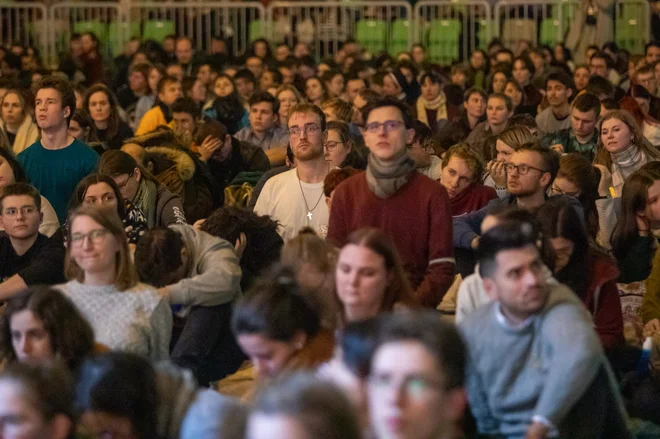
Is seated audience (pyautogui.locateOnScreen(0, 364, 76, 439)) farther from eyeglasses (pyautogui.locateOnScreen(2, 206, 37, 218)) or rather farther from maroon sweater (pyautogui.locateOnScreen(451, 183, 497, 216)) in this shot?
maroon sweater (pyautogui.locateOnScreen(451, 183, 497, 216))

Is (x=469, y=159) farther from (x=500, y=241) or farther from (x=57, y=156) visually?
(x=500, y=241)

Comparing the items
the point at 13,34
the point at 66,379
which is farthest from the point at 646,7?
the point at 66,379

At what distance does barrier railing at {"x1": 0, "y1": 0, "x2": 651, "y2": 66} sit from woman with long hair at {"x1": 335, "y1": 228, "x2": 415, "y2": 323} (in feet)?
38.9

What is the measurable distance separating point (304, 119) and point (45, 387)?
3.46m

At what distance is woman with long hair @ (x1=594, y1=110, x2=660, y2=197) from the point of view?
786 centimetres

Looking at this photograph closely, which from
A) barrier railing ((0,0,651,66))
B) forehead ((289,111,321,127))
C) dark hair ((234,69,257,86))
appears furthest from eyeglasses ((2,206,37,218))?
barrier railing ((0,0,651,66))

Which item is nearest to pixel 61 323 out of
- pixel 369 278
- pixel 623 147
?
pixel 369 278

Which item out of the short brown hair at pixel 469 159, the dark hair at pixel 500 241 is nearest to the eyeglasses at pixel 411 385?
the dark hair at pixel 500 241

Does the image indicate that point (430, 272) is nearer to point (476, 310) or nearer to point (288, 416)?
point (476, 310)

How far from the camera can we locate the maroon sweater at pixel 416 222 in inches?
206

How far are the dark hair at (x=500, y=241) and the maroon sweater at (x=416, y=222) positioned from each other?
2.99 ft

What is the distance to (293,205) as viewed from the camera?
22.0 ft

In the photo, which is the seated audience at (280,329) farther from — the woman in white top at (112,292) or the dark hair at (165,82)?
the dark hair at (165,82)

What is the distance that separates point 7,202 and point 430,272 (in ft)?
6.71
